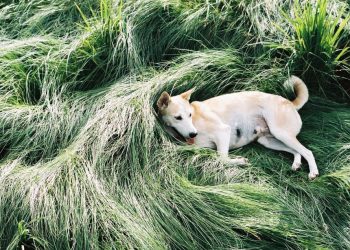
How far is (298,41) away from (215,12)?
728mm

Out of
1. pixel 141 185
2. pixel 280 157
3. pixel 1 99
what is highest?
pixel 1 99

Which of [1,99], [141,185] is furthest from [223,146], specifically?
[1,99]

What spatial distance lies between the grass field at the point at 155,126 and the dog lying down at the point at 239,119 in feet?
0.34

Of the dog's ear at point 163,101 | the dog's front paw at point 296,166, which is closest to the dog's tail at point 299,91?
the dog's front paw at point 296,166

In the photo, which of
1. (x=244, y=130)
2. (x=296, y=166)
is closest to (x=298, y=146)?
(x=296, y=166)

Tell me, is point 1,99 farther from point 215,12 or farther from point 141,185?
point 215,12

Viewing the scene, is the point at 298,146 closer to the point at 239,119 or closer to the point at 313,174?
the point at 313,174

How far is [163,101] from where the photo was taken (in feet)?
14.4

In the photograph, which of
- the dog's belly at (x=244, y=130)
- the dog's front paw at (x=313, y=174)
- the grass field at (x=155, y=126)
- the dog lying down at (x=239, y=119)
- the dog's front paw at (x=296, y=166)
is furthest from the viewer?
the dog's belly at (x=244, y=130)

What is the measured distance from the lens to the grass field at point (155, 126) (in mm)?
3729

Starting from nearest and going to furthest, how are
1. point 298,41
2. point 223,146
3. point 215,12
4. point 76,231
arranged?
point 76,231
point 223,146
point 298,41
point 215,12

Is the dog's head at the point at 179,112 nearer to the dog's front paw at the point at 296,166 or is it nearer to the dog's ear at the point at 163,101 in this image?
the dog's ear at the point at 163,101

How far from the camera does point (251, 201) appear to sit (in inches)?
152

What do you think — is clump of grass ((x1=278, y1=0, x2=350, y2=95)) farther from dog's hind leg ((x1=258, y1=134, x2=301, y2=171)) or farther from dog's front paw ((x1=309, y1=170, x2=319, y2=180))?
dog's front paw ((x1=309, y1=170, x2=319, y2=180))
